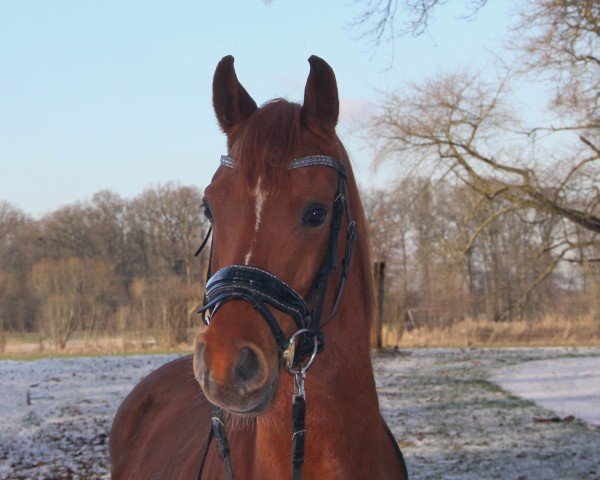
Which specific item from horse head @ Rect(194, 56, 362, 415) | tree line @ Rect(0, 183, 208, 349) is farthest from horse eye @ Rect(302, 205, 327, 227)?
tree line @ Rect(0, 183, 208, 349)

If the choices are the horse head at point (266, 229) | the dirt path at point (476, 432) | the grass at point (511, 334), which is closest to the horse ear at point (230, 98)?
the horse head at point (266, 229)

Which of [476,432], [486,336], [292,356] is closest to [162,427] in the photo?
[292,356]

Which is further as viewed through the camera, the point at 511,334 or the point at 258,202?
the point at 511,334

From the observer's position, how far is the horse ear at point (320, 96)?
225 centimetres

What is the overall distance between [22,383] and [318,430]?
12166mm

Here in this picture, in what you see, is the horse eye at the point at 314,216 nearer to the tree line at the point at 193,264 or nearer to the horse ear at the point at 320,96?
the horse ear at the point at 320,96

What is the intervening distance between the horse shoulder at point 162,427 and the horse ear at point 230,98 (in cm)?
145

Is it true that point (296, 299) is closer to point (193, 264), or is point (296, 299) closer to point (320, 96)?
point (320, 96)

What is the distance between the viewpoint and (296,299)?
1967 mm

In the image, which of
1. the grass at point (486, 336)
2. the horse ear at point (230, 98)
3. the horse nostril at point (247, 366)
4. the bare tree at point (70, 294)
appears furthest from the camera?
the bare tree at point (70, 294)

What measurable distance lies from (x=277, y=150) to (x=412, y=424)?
8.51 metres

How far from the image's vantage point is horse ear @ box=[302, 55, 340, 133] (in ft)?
7.38

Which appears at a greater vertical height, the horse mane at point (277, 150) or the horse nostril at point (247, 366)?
the horse mane at point (277, 150)

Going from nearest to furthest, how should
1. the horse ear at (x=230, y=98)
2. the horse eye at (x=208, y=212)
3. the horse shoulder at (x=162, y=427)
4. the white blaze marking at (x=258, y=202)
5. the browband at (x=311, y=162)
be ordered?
the white blaze marking at (x=258, y=202) < the browband at (x=311, y=162) < the horse eye at (x=208, y=212) < the horse ear at (x=230, y=98) < the horse shoulder at (x=162, y=427)
